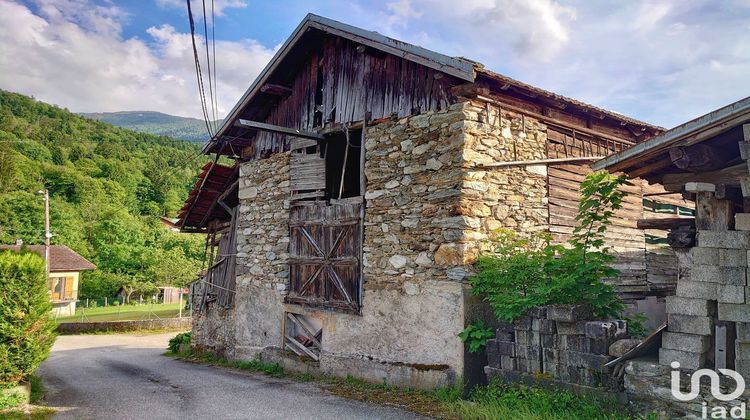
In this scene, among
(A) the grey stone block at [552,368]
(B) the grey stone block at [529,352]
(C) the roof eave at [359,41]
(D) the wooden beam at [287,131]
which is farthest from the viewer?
(D) the wooden beam at [287,131]

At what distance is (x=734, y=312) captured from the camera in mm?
4602

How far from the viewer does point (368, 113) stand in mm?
8797

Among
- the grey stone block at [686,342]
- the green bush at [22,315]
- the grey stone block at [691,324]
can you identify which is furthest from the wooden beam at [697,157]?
the green bush at [22,315]

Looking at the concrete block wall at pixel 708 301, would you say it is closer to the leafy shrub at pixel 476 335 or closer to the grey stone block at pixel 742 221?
the grey stone block at pixel 742 221

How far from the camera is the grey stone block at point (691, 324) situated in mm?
4742

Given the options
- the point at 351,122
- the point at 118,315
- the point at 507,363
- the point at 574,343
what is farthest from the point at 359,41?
the point at 118,315

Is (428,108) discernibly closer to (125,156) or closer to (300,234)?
(300,234)

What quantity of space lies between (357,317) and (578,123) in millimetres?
5324

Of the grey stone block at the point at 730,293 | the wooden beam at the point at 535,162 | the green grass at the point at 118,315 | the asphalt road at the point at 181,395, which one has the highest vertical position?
the wooden beam at the point at 535,162

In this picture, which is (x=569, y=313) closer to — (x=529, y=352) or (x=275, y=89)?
(x=529, y=352)

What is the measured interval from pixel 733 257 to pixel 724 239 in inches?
7.3

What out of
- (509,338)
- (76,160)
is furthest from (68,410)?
(76,160)

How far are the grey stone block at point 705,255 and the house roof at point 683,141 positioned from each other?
94 centimetres

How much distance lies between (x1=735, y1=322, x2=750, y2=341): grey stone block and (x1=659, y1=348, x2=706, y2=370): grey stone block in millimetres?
361
